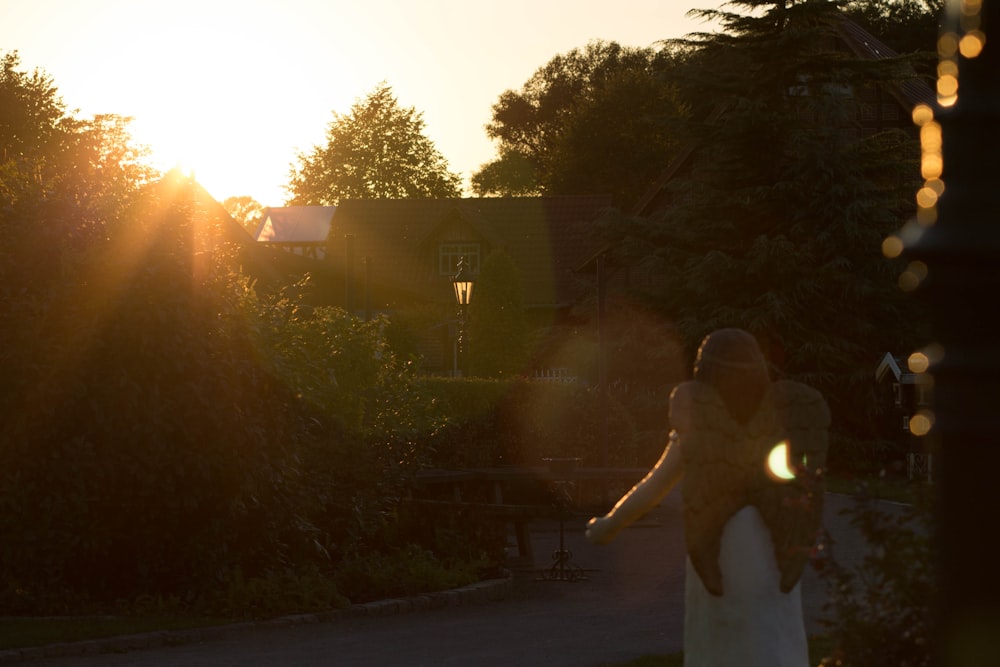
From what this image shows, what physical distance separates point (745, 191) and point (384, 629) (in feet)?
76.8

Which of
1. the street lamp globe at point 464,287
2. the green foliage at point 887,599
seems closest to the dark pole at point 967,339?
the green foliage at point 887,599

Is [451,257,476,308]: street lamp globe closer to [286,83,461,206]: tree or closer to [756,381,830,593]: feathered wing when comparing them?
[756,381,830,593]: feathered wing

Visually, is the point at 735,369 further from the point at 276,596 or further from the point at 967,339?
the point at 276,596

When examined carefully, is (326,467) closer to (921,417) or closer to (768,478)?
(768,478)

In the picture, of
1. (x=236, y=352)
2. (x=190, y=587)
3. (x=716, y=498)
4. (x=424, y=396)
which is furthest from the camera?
(x=424, y=396)

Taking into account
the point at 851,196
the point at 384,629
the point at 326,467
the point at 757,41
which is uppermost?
the point at 757,41

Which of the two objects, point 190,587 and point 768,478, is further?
point 190,587

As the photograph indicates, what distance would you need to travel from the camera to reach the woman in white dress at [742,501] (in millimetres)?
5887

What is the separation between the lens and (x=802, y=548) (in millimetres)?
5926

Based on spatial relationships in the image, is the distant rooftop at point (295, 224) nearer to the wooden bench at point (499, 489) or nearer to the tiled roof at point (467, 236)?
the tiled roof at point (467, 236)

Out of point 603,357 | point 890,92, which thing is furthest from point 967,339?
point 890,92

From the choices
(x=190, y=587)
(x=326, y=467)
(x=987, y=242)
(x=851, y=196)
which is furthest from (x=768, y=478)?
(x=851, y=196)

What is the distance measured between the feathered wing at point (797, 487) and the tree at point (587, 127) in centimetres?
5332

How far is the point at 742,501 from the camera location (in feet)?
19.5
